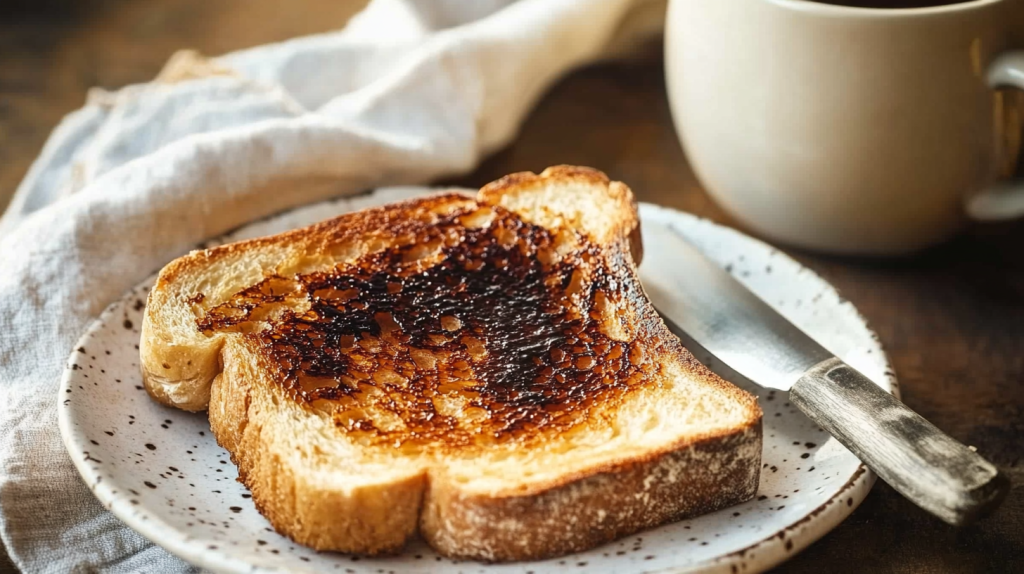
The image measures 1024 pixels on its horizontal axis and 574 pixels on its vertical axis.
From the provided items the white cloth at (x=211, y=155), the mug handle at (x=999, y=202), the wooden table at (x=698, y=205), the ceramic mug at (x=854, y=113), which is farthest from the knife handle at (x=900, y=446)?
the white cloth at (x=211, y=155)

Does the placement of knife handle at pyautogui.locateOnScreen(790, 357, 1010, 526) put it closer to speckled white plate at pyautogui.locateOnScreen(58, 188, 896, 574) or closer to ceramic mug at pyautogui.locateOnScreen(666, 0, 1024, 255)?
speckled white plate at pyautogui.locateOnScreen(58, 188, 896, 574)

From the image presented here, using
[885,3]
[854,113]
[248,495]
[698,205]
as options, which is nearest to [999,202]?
[854,113]

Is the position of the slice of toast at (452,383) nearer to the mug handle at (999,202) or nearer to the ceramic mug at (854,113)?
the ceramic mug at (854,113)

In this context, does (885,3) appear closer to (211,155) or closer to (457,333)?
(457,333)

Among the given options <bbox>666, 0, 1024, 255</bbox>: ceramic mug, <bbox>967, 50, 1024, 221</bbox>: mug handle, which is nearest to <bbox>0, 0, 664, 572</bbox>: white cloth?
<bbox>666, 0, 1024, 255</bbox>: ceramic mug

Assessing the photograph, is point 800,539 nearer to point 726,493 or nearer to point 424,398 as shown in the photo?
point 726,493

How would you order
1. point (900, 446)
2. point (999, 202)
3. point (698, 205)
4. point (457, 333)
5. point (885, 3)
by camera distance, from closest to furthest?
1. point (900, 446)
2. point (457, 333)
3. point (999, 202)
4. point (885, 3)
5. point (698, 205)
